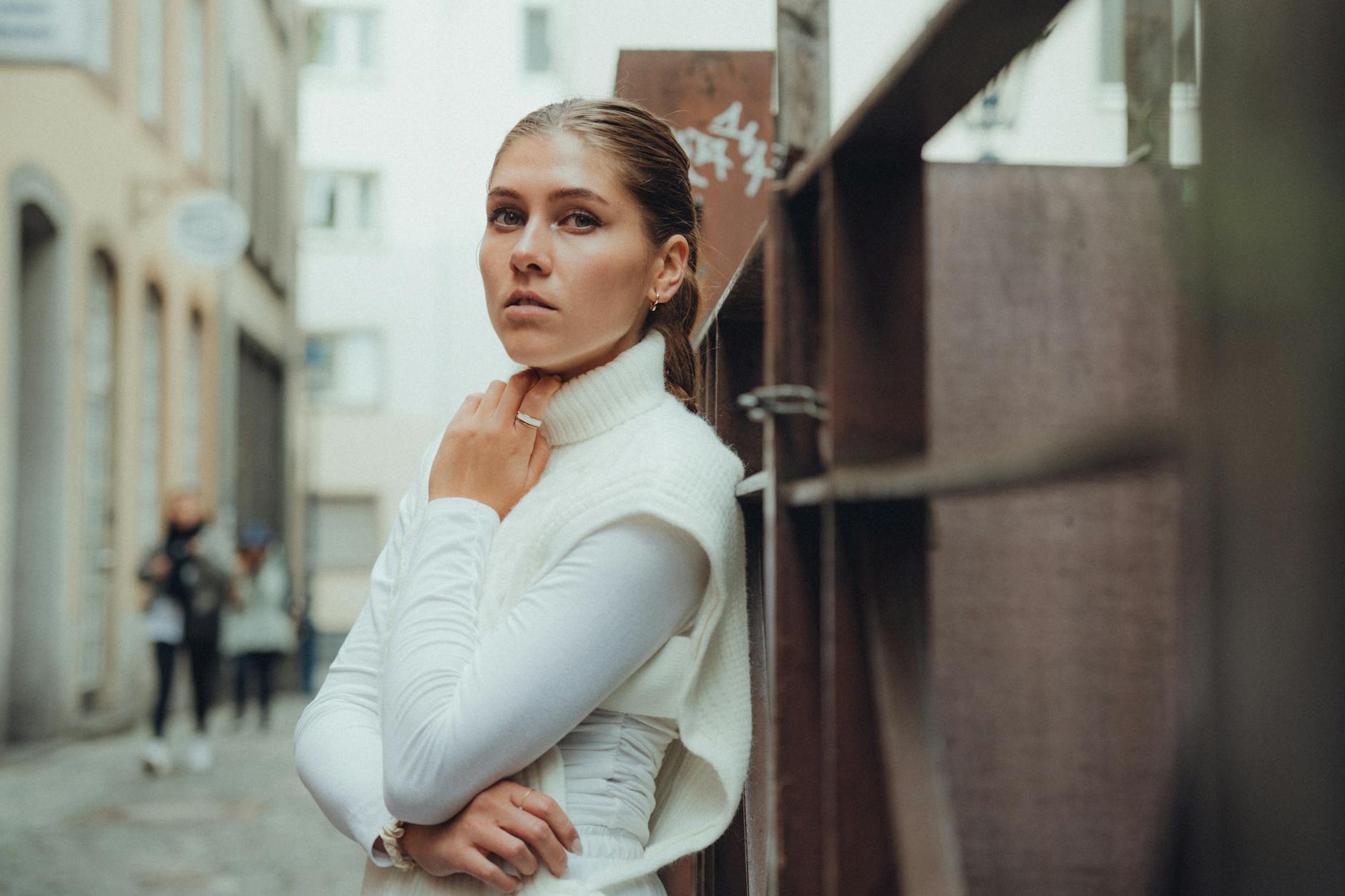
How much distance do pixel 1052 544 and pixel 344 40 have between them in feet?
85.4

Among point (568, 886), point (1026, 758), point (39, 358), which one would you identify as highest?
point (39, 358)

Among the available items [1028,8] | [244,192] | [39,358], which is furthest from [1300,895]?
[244,192]

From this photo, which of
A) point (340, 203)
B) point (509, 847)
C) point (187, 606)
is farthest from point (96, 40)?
point (340, 203)

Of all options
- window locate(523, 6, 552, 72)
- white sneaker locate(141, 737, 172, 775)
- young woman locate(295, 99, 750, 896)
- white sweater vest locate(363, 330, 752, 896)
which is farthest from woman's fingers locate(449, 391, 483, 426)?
window locate(523, 6, 552, 72)

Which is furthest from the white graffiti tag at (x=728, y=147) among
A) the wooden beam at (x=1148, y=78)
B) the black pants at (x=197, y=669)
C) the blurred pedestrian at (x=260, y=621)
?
the blurred pedestrian at (x=260, y=621)

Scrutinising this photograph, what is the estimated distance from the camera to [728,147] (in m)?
3.19

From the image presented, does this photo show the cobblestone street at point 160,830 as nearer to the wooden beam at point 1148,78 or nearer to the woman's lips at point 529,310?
the woman's lips at point 529,310

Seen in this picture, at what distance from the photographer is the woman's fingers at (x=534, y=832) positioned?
1448 mm

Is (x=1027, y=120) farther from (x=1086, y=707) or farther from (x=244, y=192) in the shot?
(x=244, y=192)

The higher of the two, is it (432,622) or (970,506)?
(970,506)

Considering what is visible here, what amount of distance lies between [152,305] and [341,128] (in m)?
13.1

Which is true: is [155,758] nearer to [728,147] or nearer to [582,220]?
[728,147]

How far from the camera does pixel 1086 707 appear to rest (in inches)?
56.3

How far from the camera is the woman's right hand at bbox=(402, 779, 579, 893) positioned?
1.45 meters
